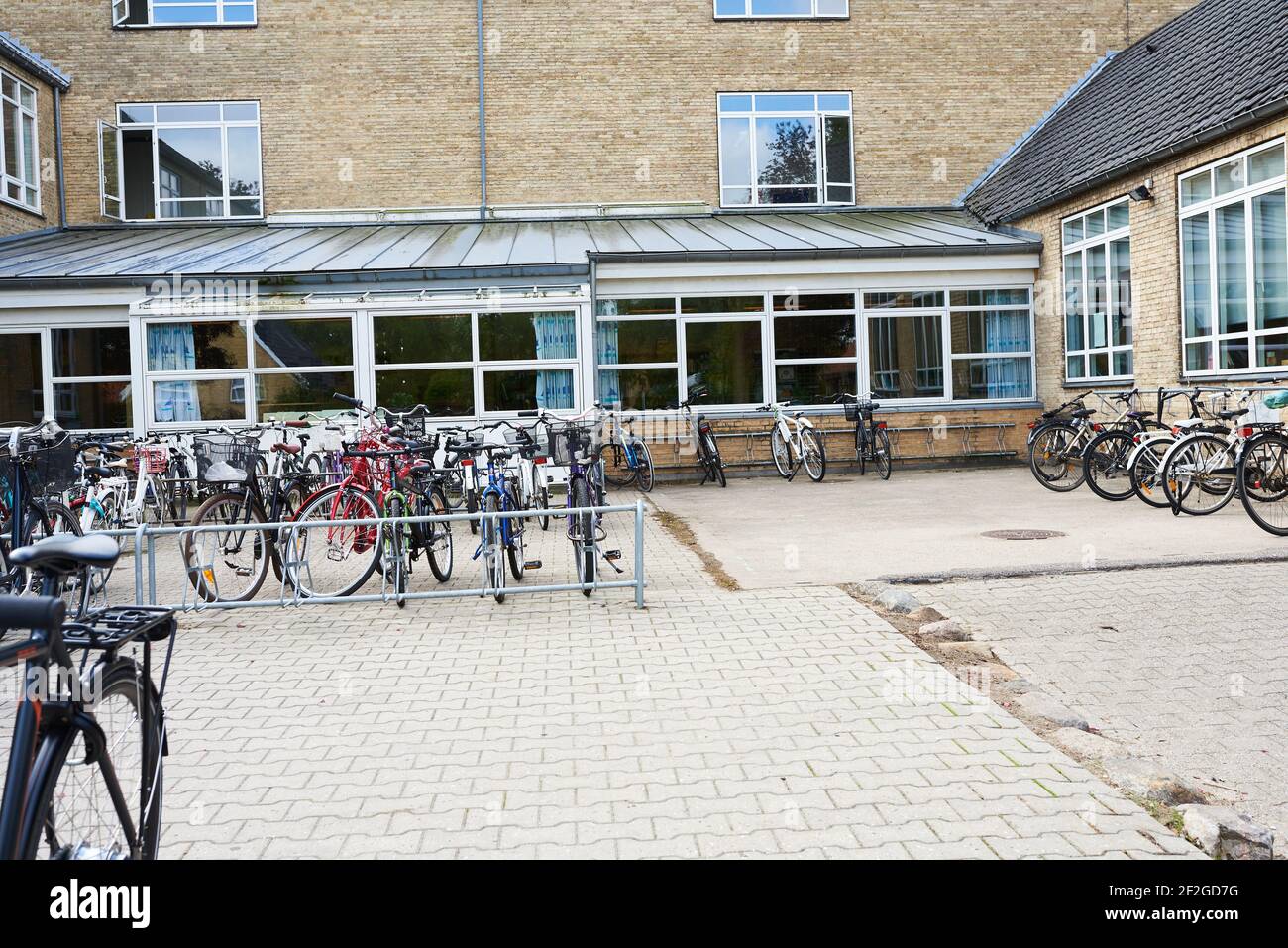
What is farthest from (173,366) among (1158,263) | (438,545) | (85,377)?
(1158,263)

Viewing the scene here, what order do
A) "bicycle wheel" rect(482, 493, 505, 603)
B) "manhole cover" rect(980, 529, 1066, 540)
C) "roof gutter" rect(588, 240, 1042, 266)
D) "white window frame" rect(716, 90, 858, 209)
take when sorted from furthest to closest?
"white window frame" rect(716, 90, 858, 209), "roof gutter" rect(588, 240, 1042, 266), "manhole cover" rect(980, 529, 1066, 540), "bicycle wheel" rect(482, 493, 505, 603)

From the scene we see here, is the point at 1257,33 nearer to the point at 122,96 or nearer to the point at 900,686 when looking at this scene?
the point at 900,686

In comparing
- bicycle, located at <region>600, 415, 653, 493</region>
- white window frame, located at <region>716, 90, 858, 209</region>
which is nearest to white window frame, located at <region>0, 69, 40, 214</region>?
bicycle, located at <region>600, 415, 653, 493</region>

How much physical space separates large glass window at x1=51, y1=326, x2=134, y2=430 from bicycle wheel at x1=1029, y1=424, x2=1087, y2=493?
12721 millimetres

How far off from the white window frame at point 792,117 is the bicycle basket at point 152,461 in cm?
1203

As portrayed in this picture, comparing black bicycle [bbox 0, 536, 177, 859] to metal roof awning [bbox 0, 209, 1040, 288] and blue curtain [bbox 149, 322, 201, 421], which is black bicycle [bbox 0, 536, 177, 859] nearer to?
metal roof awning [bbox 0, 209, 1040, 288]

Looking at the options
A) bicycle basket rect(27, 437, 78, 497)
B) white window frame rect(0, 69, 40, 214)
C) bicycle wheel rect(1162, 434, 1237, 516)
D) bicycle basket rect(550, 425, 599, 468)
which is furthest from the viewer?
white window frame rect(0, 69, 40, 214)

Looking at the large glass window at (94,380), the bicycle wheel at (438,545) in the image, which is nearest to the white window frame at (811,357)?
the large glass window at (94,380)

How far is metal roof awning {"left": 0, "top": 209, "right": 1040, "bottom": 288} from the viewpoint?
16.1 metres

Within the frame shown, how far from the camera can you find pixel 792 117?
69.5 feet

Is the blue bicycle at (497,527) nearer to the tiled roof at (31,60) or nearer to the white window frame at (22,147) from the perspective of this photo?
the white window frame at (22,147)

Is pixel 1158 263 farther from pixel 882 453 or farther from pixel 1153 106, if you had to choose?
pixel 882 453

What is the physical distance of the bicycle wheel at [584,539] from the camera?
7.50 meters

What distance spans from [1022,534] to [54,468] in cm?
782
